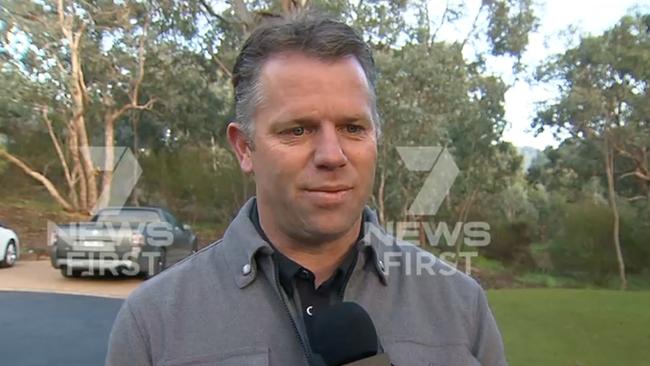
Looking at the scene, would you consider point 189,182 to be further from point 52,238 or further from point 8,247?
point 8,247

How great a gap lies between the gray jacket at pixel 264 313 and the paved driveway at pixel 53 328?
4.38 metres

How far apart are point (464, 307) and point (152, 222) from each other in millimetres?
7233

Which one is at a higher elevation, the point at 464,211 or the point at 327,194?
the point at 327,194

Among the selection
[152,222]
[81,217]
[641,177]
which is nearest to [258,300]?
[152,222]

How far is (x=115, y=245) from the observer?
7.22m

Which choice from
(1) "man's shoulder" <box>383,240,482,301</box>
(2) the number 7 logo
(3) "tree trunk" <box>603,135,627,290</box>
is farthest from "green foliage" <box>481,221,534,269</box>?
(1) "man's shoulder" <box>383,240,482,301</box>

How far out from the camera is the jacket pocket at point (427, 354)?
0.89 meters

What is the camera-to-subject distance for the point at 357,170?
0.91m

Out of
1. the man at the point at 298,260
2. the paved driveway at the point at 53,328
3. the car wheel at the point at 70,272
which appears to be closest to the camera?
the man at the point at 298,260

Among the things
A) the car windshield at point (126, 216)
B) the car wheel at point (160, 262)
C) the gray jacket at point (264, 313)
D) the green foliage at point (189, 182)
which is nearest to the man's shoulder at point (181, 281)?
the gray jacket at point (264, 313)

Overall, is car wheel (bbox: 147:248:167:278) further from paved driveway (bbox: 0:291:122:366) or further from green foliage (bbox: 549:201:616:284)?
green foliage (bbox: 549:201:616:284)

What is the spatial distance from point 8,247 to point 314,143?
8.08m

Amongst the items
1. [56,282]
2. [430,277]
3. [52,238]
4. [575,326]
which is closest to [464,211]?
[575,326]

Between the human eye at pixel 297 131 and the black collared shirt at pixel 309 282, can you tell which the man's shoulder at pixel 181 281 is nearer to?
the black collared shirt at pixel 309 282
